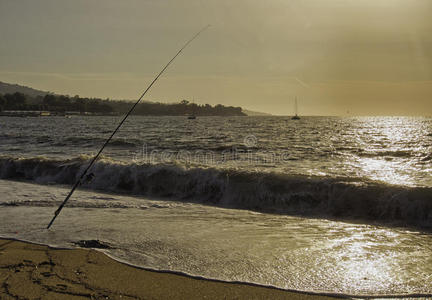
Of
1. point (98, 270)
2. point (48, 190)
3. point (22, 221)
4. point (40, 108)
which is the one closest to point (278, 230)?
point (98, 270)

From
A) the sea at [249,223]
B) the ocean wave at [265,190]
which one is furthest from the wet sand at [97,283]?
the ocean wave at [265,190]

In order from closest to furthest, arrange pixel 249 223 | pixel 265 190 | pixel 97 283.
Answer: pixel 97 283 → pixel 249 223 → pixel 265 190

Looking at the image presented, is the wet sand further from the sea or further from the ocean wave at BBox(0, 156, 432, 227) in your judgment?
the ocean wave at BBox(0, 156, 432, 227)

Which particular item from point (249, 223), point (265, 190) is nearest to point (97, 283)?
point (249, 223)

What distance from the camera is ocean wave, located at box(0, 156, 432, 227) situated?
7645 millimetres

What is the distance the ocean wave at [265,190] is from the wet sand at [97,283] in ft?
14.3

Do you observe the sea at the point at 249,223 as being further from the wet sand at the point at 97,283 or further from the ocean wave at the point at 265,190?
the wet sand at the point at 97,283

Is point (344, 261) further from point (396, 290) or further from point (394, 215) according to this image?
point (394, 215)

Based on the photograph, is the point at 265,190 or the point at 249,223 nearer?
the point at 249,223

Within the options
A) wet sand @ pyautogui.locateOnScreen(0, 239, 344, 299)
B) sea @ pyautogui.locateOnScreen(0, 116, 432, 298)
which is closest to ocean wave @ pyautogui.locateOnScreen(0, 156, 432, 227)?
sea @ pyautogui.locateOnScreen(0, 116, 432, 298)

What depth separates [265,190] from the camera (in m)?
9.12

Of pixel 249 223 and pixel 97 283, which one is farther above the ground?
pixel 97 283

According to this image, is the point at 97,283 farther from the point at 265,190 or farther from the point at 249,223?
the point at 265,190

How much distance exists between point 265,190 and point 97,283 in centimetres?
578
